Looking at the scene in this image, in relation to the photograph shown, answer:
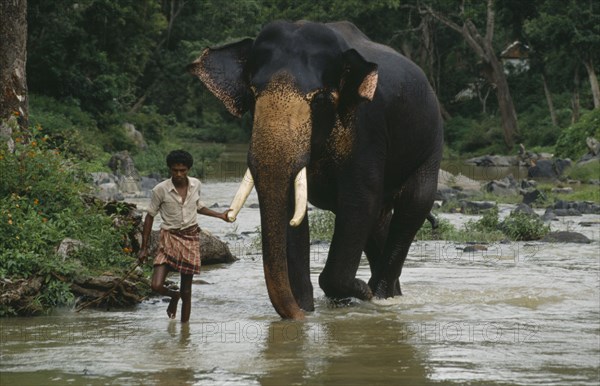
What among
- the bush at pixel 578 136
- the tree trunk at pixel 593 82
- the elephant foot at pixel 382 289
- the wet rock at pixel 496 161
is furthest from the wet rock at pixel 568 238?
the wet rock at pixel 496 161

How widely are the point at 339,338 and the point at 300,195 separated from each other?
43.7 inches

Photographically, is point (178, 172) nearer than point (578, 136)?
Yes

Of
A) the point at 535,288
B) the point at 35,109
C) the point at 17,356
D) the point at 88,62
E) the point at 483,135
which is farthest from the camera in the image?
the point at 483,135

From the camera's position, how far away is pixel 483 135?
50188 millimetres

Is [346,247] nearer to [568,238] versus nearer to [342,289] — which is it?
[342,289]

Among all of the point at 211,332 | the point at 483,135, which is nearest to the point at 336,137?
the point at 211,332

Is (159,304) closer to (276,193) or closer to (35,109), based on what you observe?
(276,193)

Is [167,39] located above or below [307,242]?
above

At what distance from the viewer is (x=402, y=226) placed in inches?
415

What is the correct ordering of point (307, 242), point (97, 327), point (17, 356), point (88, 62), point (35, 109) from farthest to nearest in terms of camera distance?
point (88, 62) → point (35, 109) → point (307, 242) → point (97, 327) → point (17, 356)

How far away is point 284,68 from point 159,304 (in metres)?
2.75

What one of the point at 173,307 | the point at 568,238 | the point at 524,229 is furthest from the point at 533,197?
the point at 173,307

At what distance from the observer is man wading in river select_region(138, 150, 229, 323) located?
344 inches

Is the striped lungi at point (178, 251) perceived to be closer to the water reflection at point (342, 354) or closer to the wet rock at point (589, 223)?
the water reflection at point (342, 354)
